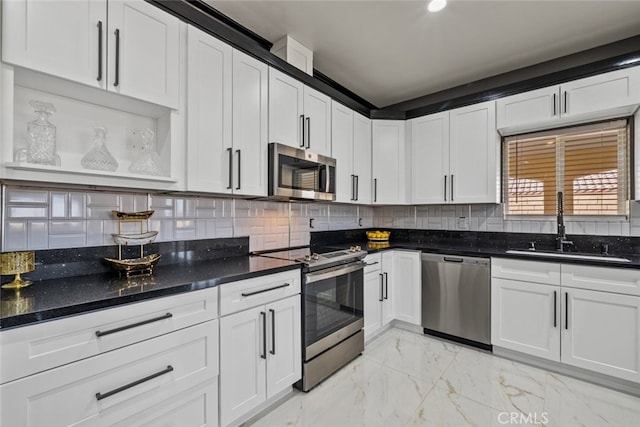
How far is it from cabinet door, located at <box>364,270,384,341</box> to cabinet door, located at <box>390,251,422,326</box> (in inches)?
10.2

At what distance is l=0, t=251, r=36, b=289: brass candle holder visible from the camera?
1238 mm

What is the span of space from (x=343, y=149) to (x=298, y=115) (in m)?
0.70

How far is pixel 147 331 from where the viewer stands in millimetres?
1249

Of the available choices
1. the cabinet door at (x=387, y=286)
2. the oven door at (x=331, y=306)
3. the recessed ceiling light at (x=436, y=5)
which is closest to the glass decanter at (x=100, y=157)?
the oven door at (x=331, y=306)

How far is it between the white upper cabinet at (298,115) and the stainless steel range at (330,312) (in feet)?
3.16

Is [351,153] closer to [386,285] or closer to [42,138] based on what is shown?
[386,285]

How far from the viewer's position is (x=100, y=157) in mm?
1500

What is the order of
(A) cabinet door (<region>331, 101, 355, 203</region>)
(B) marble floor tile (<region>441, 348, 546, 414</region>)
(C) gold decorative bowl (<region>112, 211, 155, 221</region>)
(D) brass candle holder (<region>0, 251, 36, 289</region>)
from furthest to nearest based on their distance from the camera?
(A) cabinet door (<region>331, 101, 355, 203</region>)
(B) marble floor tile (<region>441, 348, 546, 414</region>)
(C) gold decorative bowl (<region>112, 211, 155, 221</region>)
(D) brass candle holder (<region>0, 251, 36, 289</region>)

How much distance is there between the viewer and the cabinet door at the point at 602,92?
7.25 ft

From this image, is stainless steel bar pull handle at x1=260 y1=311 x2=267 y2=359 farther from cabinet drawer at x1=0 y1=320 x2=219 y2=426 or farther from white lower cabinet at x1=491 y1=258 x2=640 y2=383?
white lower cabinet at x1=491 y1=258 x2=640 y2=383

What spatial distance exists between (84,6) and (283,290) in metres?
1.77

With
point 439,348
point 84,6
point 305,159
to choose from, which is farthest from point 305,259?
point 84,6

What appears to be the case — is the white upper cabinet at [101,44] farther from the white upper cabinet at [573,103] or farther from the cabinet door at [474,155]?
the white upper cabinet at [573,103]

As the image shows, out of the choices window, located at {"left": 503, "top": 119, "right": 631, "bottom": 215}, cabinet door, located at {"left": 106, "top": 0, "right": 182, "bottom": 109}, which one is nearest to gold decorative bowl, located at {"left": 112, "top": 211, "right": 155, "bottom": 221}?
cabinet door, located at {"left": 106, "top": 0, "right": 182, "bottom": 109}
